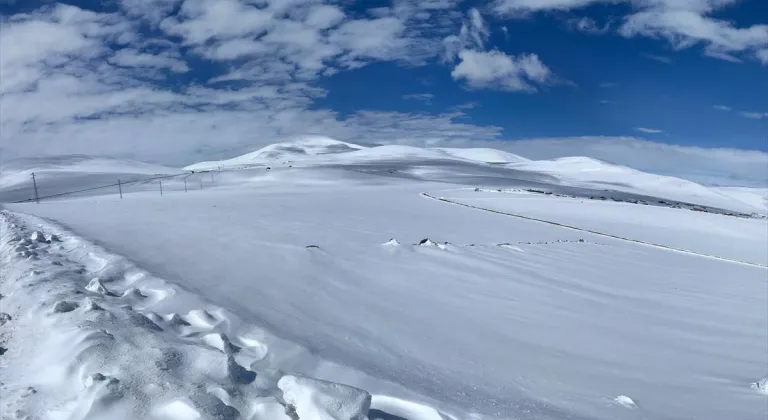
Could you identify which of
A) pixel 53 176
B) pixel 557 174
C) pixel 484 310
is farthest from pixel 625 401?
pixel 557 174

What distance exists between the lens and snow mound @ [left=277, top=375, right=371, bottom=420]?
7.90 ft

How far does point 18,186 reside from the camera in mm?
34938

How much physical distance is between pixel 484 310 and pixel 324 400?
3652mm

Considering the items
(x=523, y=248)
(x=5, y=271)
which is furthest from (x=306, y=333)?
(x=523, y=248)

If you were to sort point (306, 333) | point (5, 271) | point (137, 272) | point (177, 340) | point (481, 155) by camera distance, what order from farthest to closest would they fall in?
1. point (481, 155)
2. point (137, 272)
3. point (5, 271)
4. point (306, 333)
5. point (177, 340)

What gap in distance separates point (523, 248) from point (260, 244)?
17.4 ft

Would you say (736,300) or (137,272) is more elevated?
(137,272)

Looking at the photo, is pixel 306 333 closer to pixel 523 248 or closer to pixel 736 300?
pixel 523 248

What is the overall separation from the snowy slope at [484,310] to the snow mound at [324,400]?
4cm

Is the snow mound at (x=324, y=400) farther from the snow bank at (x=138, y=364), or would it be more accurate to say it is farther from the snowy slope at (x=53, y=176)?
the snowy slope at (x=53, y=176)

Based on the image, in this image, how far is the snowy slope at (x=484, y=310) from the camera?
3725mm

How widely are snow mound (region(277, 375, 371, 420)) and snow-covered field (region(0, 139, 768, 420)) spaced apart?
0.03 ft

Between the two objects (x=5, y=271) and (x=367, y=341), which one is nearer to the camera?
(x=367, y=341)

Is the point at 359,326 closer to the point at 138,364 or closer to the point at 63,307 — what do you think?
the point at 138,364
